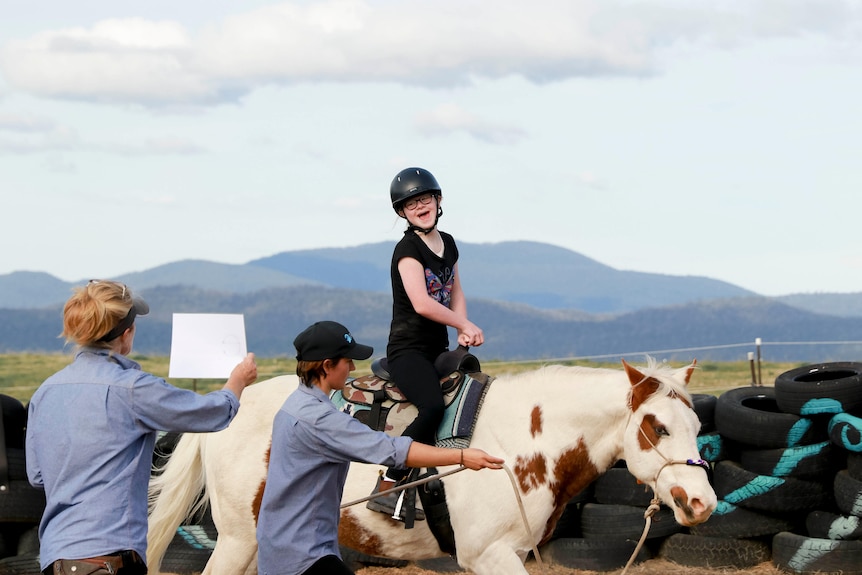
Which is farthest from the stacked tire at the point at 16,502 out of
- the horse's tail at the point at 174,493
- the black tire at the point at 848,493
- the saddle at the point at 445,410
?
the black tire at the point at 848,493

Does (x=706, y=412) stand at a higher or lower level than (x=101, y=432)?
lower

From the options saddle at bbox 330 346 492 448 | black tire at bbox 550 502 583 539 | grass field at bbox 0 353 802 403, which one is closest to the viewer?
saddle at bbox 330 346 492 448

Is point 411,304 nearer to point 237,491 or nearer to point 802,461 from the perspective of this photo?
point 237,491

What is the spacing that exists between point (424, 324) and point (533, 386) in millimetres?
726

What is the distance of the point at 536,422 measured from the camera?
578 centimetres

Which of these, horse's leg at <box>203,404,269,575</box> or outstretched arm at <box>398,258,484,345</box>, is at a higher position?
outstretched arm at <box>398,258,484,345</box>

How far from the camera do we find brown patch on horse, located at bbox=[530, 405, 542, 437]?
5.76m

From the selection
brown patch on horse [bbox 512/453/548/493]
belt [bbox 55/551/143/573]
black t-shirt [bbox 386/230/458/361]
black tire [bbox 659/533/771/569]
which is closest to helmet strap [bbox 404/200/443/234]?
black t-shirt [bbox 386/230/458/361]

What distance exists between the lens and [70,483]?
3.70m

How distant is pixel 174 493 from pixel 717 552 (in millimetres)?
4088

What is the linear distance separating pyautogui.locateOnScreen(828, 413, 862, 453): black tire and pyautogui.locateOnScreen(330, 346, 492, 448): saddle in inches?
115

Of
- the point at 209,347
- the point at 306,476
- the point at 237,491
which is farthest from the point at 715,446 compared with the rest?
the point at 306,476

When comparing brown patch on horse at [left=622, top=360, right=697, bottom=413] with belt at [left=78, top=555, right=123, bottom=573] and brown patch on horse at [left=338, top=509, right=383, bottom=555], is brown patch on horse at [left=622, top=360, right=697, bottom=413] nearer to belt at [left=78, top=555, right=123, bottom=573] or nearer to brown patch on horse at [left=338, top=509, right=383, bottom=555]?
brown patch on horse at [left=338, top=509, right=383, bottom=555]

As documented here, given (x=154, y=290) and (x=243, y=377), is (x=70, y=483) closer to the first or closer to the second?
(x=243, y=377)
